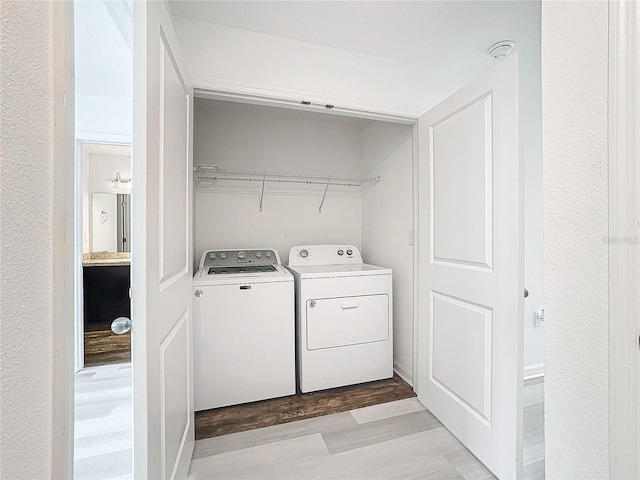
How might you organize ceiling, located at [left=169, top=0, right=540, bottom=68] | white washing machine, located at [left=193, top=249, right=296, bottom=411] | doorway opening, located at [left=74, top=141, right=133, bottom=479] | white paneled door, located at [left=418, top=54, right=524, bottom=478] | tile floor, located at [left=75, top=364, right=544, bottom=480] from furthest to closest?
doorway opening, located at [left=74, top=141, right=133, bottom=479], white washing machine, located at [left=193, top=249, right=296, bottom=411], ceiling, located at [left=169, top=0, right=540, bottom=68], tile floor, located at [left=75, top=364, right=544, bottom=480], white paneled door, located at [left=418, top=54, right=524, bottom=478]

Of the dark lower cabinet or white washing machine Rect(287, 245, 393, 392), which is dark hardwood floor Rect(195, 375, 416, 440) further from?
the dark lower cabinet

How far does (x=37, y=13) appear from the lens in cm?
43

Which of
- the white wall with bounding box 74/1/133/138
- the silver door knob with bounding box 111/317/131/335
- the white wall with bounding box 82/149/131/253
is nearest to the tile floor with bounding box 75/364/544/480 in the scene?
the silver door knob with bounding box 111/317/131/335

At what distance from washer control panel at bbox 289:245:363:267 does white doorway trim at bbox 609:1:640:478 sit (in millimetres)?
2084

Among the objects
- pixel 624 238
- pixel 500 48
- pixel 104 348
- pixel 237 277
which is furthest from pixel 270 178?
pixel 624 238

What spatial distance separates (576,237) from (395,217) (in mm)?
1682

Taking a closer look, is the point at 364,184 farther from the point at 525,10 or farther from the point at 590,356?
the point at 590,356

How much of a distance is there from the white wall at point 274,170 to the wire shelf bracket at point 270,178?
0.06 meters

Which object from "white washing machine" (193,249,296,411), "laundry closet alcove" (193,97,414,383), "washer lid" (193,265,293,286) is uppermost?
"laundry closet alcove" (193,97,414,383)

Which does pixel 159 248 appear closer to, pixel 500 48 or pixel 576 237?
pixel 576 237

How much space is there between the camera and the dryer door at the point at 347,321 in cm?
209

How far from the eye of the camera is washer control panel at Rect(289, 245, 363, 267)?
2.57 meters

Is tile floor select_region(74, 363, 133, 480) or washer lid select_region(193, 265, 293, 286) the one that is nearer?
tile floor select_region(74, 363, 133, 480)

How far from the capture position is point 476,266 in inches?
57.6
